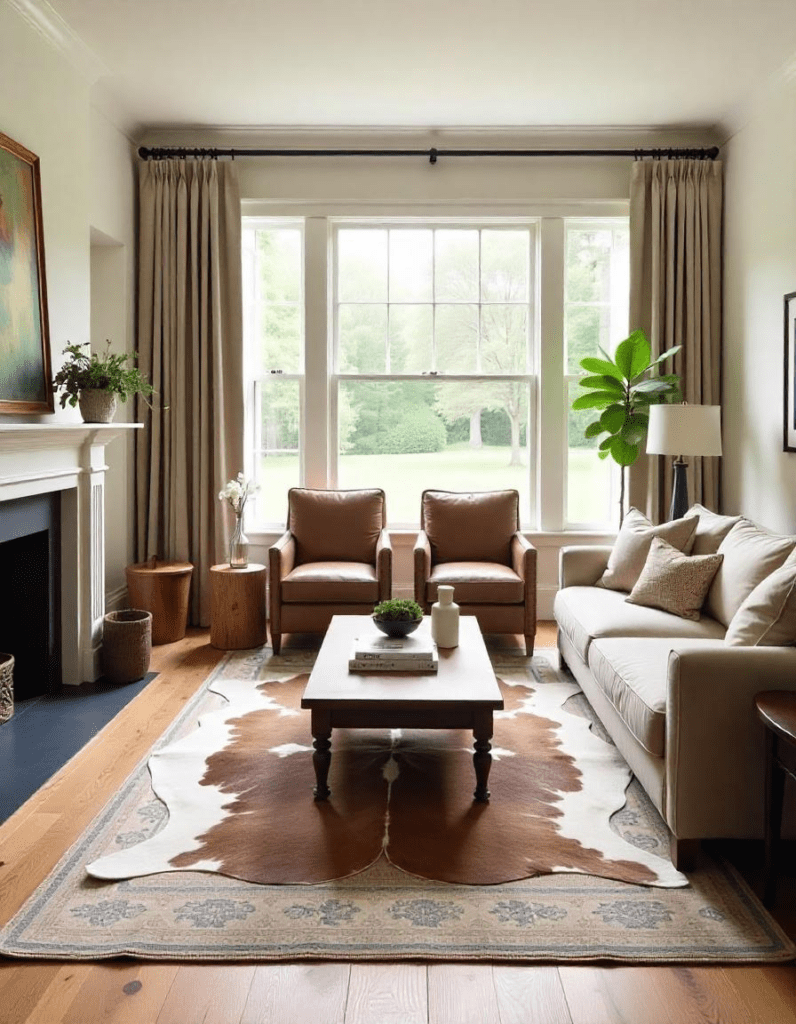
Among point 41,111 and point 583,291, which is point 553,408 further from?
point 41,111

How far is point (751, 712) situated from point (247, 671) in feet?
9.08

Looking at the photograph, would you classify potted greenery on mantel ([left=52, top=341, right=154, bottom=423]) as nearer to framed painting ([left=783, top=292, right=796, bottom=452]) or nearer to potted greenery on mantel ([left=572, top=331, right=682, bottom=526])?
potted greenery on mantel ([left=572, top=331, right=682, bottom=526])

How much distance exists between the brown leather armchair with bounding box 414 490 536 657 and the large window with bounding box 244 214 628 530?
55 cm

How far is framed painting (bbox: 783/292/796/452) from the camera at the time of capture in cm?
453

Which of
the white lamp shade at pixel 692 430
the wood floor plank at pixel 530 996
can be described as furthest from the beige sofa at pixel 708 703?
the white lamp shade at pixel 692 430

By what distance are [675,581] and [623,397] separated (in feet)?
5.64

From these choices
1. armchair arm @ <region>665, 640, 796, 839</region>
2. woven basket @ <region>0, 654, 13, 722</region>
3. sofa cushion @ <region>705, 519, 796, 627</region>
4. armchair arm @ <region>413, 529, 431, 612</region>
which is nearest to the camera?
armchair arm @ <region>665, 640, 796, 839</region>

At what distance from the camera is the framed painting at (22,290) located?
11.8ft

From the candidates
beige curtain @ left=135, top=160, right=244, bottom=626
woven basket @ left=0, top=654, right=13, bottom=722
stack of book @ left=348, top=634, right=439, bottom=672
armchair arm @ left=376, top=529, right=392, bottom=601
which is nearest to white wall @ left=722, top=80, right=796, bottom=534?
armchair arm @ left=376, top=529, right=392, bottom=601

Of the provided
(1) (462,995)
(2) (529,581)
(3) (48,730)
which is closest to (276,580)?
(2) (529,581)

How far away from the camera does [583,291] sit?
5906mm

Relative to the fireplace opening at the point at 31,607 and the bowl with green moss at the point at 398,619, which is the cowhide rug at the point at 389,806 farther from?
the fireplace opening at the point at 31,607

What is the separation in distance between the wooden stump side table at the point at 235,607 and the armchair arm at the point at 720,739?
301cm

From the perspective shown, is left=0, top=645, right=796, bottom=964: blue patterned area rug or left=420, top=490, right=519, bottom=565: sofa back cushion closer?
left=0, top=645, right=796, bottom=964: blue patterned area rug
